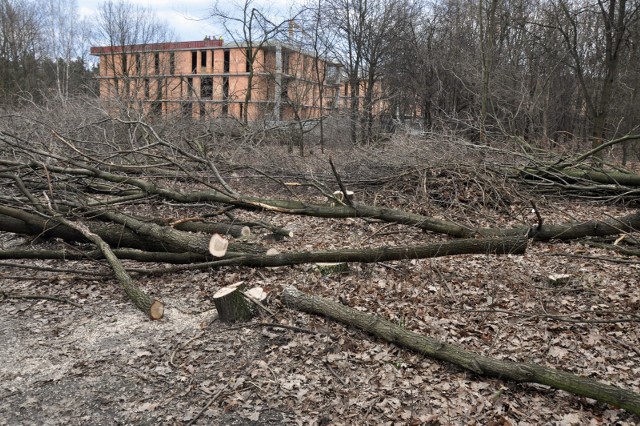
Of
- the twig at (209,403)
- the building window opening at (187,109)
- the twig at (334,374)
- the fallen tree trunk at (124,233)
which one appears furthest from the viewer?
the building window opening at (187,109)

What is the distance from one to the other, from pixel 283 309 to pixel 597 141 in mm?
12740

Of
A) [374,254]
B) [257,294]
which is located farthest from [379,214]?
[257,294]

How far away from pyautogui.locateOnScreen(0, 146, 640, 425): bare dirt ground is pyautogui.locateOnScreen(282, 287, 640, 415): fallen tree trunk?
0.09 m

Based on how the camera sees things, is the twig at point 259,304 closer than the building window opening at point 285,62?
Yes

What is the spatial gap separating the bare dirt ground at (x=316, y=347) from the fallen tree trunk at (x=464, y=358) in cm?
9

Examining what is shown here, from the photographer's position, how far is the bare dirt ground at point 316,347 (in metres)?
3.42

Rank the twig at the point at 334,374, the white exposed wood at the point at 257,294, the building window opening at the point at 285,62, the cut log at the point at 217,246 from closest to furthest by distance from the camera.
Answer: the twig at the point at 334,374 < the white exposed wood at the point at 257,294 < the cut log at the point at 217,246 < the building window opening at the point at 285,62

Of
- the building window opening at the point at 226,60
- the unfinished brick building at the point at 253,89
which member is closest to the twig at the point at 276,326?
the unfinished brick building at the point at 253,89

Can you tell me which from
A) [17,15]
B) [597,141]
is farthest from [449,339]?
[17,15]

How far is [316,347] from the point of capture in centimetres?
415

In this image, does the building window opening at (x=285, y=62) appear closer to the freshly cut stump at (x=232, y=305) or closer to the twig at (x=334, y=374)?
the freshly cut stump at (x=232, y=305)

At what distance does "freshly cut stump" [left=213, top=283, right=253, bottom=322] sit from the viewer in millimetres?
4438

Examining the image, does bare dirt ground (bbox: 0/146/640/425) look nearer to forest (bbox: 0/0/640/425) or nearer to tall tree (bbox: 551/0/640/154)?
forest (bbox: 0/0/640/425)

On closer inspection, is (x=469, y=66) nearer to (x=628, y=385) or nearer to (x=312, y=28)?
(x=312, y=28)
